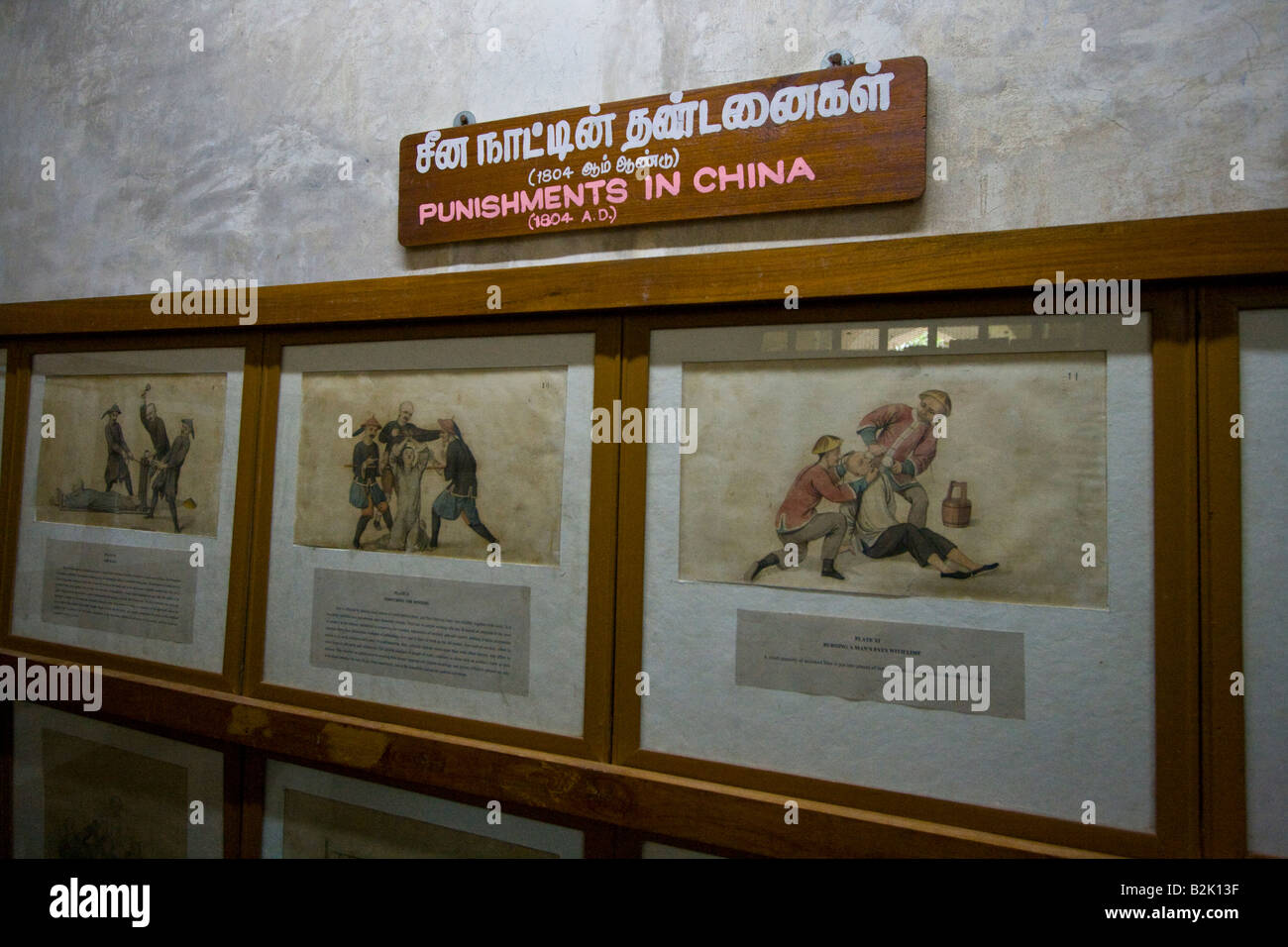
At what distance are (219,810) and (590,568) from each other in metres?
1.35

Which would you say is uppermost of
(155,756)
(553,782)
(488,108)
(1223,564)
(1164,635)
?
(488,108)

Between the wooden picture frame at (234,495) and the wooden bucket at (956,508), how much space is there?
180cm

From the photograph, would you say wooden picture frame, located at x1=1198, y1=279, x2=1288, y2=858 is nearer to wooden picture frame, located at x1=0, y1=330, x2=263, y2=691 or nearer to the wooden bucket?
the wooden bucket

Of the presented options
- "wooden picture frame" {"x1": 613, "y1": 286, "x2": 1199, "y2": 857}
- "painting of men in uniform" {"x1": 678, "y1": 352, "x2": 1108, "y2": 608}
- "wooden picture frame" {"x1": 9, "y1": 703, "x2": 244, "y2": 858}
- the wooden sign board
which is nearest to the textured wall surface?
the wooden sign board

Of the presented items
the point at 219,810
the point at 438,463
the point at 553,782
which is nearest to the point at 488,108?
the point at 438,463

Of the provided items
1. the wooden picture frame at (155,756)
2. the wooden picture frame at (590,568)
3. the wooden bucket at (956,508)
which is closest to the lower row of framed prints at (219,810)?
the wooden picture frame at (155,756)

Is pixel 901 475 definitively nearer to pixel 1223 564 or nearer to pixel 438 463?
pixel 1223 564

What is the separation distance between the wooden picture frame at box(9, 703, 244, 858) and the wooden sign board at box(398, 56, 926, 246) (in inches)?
61.6

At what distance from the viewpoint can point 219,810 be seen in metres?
2.12

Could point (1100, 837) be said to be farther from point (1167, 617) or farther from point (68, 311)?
point (68, 311)

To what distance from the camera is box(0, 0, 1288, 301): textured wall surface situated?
4.59ft
